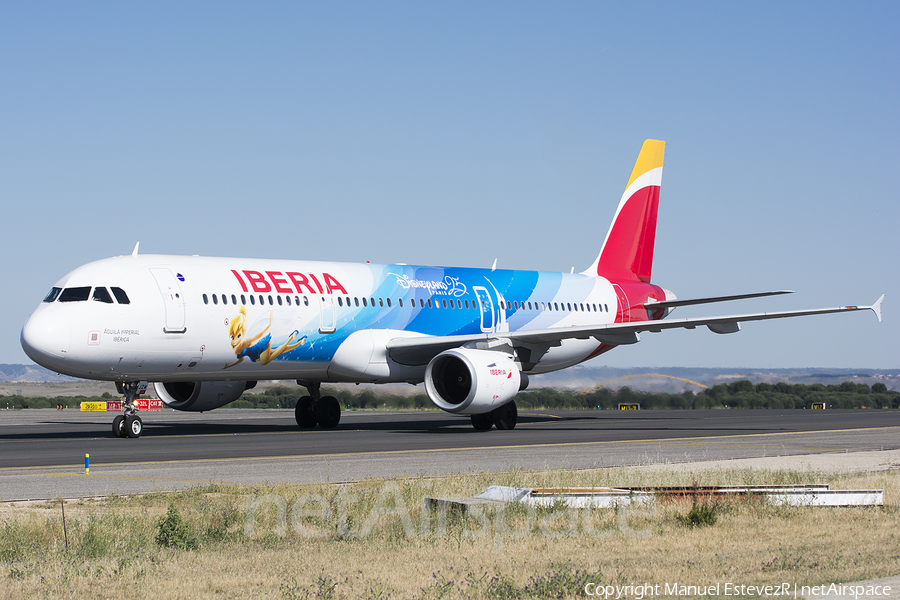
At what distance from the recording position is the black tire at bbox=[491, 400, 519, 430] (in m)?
27.1

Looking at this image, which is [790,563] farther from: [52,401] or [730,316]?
[52,401]

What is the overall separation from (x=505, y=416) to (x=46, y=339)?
11.5 metres

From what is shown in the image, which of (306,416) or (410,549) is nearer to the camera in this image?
(410,549)

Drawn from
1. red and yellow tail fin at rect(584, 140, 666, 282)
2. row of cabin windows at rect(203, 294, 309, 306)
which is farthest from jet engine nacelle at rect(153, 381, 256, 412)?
red and yellow tail fin at rect(584, 140, 666, 282)

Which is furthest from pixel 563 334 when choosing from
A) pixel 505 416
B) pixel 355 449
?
pixel 355 449

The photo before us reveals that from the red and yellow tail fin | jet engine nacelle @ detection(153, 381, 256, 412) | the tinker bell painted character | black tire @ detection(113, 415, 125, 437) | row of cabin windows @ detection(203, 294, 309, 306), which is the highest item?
the red and yellow tail fin

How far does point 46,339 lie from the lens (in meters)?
21.5

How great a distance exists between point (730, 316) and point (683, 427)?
3.79 metres

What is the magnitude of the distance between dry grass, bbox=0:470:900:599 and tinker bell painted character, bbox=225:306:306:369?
12282mm

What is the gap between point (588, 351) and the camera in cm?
3419

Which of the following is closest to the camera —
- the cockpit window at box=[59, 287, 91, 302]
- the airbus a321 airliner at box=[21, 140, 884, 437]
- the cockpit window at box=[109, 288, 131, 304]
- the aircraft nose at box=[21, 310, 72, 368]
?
the aircraft nose at box=[21, 310, 72, 368]

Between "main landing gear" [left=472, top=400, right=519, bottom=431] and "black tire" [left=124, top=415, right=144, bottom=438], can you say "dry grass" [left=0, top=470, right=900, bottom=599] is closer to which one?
"black tire" [left=124, top=415, right=144, bottom=438]

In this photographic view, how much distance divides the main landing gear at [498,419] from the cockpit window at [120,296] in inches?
367

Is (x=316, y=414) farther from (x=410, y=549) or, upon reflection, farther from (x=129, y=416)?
(x=410, y=549)
